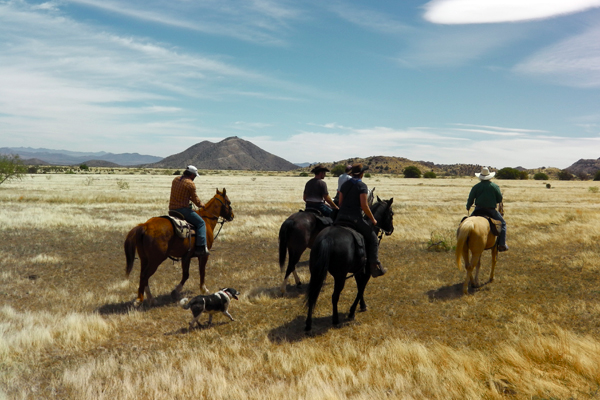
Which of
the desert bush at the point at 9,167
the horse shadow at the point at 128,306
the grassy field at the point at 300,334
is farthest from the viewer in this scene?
the desert bush at the point at 9,167

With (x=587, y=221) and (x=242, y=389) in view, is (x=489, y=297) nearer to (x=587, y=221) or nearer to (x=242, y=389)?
(x=242, y=389)

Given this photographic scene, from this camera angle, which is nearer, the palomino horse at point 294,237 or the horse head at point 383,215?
the horse head at point 383,215

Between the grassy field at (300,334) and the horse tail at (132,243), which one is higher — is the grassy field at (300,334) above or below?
below

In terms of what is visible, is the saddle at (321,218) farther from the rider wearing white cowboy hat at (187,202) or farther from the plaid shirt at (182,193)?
the plaid shirt at (182,193)

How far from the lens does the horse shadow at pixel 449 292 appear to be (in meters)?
9.08

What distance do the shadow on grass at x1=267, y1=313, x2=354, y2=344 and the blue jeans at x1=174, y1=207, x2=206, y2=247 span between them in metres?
3.12

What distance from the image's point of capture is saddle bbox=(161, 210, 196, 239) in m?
8.66

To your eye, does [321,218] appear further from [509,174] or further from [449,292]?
[509,174]

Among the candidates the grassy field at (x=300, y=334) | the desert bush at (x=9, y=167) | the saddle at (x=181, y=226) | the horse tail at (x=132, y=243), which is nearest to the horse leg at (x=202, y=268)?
the saddle at (x=181, y=226)

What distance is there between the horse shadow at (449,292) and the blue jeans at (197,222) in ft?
19.2

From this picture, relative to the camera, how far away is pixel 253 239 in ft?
56.1

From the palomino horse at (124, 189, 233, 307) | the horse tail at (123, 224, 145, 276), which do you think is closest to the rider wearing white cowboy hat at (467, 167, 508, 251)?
the palomino horse at (124, 189, 233, 307)

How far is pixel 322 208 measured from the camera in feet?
34.2

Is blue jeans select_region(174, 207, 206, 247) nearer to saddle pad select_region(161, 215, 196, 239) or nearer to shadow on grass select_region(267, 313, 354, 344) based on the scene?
saddle pad select_region(161, 215, 196, 239)
